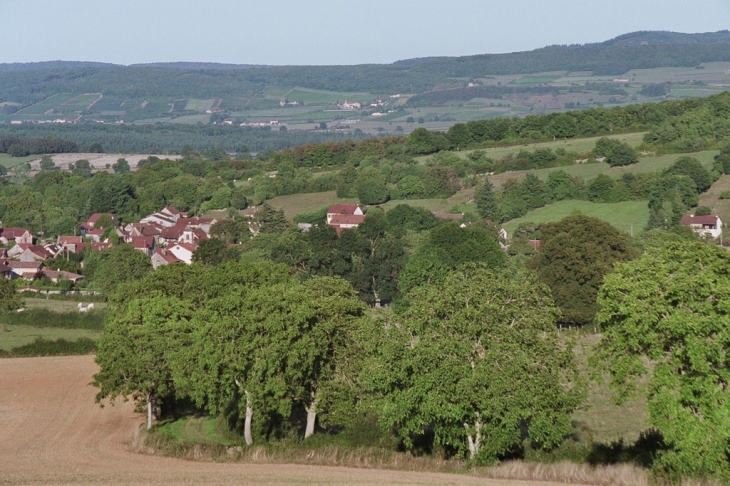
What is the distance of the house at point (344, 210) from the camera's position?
77438 millimetres

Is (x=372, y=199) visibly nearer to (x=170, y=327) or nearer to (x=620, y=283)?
(x=170, y=327)

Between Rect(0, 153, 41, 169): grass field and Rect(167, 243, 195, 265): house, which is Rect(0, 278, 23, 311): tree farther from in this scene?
Rect(0, 153, 41, 169): grass field

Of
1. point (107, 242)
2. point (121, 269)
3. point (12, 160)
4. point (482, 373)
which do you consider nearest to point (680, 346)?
point (482, 373)

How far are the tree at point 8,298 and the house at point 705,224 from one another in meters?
40.9

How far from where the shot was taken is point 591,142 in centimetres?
9575

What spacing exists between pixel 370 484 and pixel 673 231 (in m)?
44.7

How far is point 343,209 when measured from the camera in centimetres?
7838

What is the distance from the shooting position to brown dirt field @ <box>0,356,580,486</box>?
2072 centimetres

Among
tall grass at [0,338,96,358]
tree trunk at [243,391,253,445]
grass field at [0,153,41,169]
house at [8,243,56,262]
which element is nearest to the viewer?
tree trunk at [243,391,253,445]

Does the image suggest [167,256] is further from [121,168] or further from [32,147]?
[32,147]

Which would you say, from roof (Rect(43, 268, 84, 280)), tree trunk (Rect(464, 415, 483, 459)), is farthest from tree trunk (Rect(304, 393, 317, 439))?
roof (Rect(43, 268, 84, 280))

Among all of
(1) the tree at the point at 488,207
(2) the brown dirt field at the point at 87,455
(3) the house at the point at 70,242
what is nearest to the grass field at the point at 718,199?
(1) the tree at the point at 488,207

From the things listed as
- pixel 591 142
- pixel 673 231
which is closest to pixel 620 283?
pixel 673 231

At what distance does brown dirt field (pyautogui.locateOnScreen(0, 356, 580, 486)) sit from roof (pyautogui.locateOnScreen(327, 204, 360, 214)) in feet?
142
